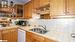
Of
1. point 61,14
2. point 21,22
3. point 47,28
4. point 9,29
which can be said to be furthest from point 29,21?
point 61,14

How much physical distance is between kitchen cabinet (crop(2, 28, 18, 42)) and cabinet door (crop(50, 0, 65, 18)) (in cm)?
185

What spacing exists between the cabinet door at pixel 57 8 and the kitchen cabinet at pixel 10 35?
1.85 meters

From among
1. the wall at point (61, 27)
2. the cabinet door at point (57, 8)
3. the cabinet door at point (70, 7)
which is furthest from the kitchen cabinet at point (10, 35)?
the cabinet door at point (70, 7)

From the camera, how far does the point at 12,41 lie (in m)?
3.56

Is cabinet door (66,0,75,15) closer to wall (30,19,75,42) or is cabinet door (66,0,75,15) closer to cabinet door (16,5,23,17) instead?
wall (30,19,75,42)

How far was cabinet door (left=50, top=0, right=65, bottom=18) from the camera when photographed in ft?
6.48

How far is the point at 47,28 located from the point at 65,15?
105cm

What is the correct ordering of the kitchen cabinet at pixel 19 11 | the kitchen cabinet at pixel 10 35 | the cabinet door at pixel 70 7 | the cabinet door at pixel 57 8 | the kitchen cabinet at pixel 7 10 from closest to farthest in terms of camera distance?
1. the cabinet door at pixel 70 7
2. the cabinet door at pixel 57 8
3. the kitchen cabinet at pixel 10 35
4. the kitchen cabinet at pixel 7 10
5. the kitchen cabinet at pixel 19 11

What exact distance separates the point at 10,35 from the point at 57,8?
2.10 m

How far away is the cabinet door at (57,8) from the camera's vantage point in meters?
1.98

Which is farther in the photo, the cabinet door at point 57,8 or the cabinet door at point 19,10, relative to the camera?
the cabinet door at point 19,10

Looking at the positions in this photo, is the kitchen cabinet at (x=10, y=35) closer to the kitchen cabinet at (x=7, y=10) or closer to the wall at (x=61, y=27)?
the kitchen cabinet at (x=7, y=10)

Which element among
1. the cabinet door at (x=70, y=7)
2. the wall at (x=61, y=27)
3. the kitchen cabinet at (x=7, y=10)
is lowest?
the wall at (x=61, y=27)

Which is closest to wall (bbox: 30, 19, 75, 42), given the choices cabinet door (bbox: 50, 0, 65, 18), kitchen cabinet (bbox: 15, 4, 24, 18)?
cabinet door (bbox: 50, 0, 65, 18)
